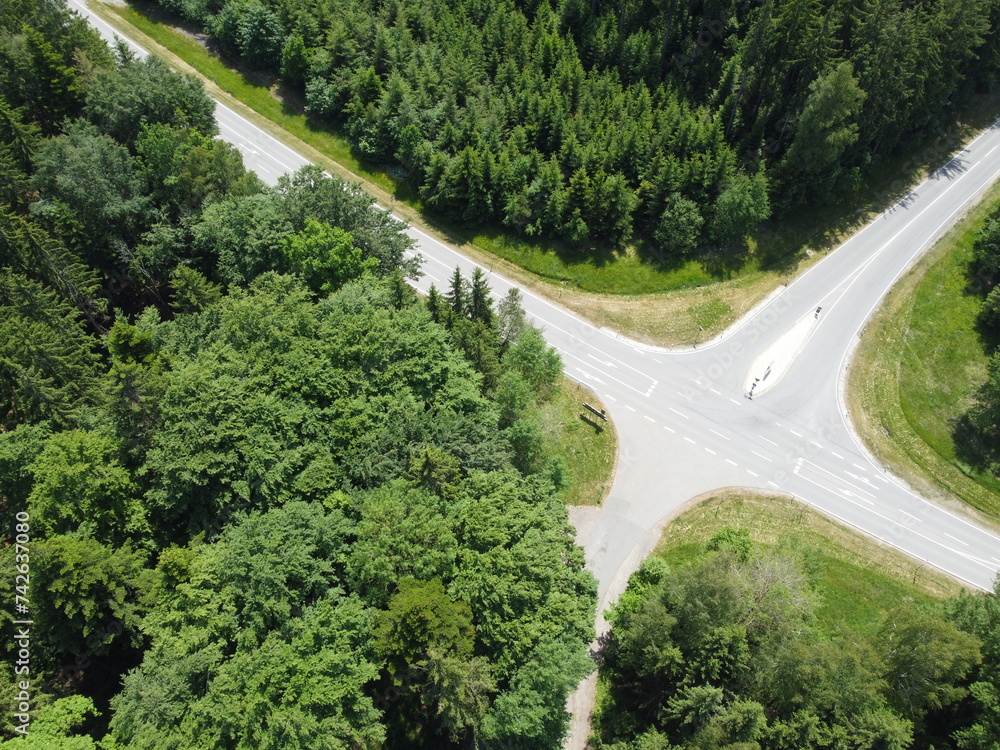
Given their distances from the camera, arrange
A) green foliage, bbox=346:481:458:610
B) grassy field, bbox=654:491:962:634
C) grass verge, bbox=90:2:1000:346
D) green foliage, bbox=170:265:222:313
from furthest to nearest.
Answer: grass verge, bbox=90:2:1000:346 < green foliage, bbox=170:265:222:313 < grassy field, bbox=654:491:962:634 < green foliage, bbox=346:481:458:610

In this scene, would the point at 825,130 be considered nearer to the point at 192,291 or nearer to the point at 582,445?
the point at 582,445

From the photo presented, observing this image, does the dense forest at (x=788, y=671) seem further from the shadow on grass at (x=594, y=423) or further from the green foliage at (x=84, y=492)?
the green foliage at (x=84, y=492)

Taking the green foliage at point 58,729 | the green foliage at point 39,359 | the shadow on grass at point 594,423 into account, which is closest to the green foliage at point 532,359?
the shadow on grass at point 594,423

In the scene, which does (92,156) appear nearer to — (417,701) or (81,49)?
(81,49)

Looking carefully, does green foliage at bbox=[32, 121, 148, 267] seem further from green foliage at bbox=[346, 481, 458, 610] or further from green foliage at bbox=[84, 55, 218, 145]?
green foliage at bbox=[346, 481, 458, 610]

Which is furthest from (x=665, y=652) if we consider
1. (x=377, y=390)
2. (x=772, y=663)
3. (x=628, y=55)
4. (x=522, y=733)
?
(x=628, y=55)

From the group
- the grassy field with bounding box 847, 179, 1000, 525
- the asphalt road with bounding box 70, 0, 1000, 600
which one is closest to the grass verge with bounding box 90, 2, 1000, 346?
the asphalt road with bounding box 70, 0, 1000, 600

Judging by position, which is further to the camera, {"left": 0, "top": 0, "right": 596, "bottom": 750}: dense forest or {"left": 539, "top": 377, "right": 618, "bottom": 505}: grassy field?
{"left": 539, "top": 377, "right": 618, "bottom": 505}: grassy field
